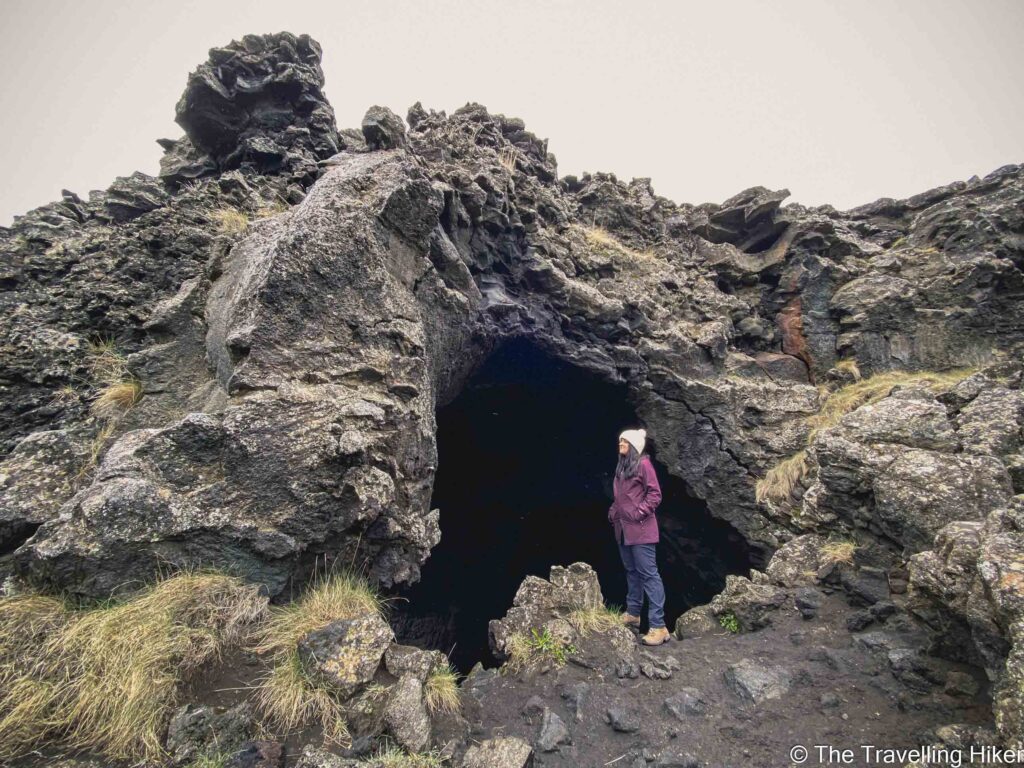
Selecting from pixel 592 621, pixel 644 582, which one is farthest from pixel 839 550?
pixel 592 621

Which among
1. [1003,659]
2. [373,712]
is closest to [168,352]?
[373,712]

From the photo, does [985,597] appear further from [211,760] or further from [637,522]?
[211,760]

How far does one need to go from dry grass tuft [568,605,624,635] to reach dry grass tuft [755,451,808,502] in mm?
4244

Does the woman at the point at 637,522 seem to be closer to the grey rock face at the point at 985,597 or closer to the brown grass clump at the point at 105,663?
the grey rock face at the point at 985,597

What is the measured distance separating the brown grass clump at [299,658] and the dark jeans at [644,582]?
3.76 m

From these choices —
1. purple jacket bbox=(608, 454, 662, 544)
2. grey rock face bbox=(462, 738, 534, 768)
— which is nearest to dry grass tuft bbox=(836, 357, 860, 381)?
purple jacket bbox=(608, 454, 662, 544)

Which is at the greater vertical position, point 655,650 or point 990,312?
point 990,312

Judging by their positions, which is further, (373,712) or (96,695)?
(373,712)

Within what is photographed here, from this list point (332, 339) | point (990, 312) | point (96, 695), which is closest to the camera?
point (96, 695)

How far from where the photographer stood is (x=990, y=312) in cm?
851

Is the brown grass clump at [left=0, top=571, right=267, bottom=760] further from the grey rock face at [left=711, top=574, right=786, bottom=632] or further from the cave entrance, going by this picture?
the cave entrance

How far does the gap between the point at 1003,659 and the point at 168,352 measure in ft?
27.1

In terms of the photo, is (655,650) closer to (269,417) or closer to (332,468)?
(332,468)

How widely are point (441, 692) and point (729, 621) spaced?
4.06 meters
